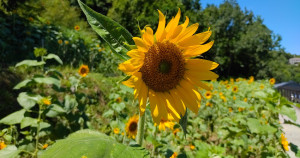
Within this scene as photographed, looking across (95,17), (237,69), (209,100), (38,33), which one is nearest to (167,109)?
(95,17)

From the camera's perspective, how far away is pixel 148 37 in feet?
2.79

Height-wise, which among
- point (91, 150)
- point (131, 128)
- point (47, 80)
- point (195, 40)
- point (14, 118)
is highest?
point (195, 40)

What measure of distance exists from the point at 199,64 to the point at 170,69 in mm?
134

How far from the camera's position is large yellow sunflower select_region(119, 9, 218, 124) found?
2.84 feet

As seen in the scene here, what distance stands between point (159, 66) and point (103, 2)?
83.0ft

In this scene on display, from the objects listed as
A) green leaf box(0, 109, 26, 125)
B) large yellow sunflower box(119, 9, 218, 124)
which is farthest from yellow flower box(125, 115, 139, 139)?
large yellow sunflower box(119, 9, 218, 124)

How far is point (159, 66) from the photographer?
0.98 metres

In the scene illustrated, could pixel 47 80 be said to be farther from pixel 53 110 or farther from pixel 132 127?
pixel 132 127

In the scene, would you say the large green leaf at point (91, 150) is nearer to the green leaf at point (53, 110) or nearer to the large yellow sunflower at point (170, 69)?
the large yellow sunflower at point (170, 69)

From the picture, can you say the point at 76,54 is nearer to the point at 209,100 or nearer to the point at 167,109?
the point at 209,100

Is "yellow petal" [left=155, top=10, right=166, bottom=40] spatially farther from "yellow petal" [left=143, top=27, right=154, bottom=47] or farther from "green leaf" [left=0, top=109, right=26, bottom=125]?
"green leaf" [left=0, top=109, right=26, bottom=125]

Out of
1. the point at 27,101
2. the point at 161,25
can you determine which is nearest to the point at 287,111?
the point at 161,25

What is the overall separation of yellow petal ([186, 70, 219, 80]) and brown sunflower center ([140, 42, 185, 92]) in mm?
43

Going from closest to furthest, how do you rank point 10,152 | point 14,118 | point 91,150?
1. point 91,150
2. point 10,152
3. point 14,118
